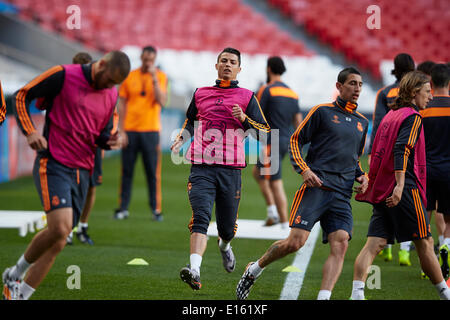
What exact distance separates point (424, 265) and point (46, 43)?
56.5 feet

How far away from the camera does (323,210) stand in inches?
217

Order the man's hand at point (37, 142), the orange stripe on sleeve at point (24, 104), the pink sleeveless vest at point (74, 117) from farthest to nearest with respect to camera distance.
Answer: the pink sleeveless vest at point (74, 117) < the orange stripe on sleeve at point (24, 104) < the man's hand at point (37, 142)

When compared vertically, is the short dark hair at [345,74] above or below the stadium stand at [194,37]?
below

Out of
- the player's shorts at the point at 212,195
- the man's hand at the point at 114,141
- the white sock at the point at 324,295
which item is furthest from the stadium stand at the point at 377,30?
the man's hand at the point at 114,141

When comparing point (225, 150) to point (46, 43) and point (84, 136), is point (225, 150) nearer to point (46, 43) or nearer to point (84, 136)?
point (84, 136)

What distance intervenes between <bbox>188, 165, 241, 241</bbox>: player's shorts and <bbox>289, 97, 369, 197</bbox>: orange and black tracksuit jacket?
68 centimetres

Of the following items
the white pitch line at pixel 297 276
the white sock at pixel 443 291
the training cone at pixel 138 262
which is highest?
the white sock at pixel 443 291

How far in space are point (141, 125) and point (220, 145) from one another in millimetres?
4419

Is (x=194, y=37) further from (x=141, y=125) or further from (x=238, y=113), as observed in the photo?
(x=238, y=113)

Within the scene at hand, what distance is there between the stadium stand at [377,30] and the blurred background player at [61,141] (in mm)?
21177

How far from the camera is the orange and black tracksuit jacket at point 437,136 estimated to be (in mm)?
6547

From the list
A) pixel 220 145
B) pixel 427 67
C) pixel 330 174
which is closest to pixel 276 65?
pixel 427 67

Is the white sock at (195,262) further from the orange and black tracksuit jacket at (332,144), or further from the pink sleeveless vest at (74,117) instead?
the pink sleeveless vest at (74,117)
